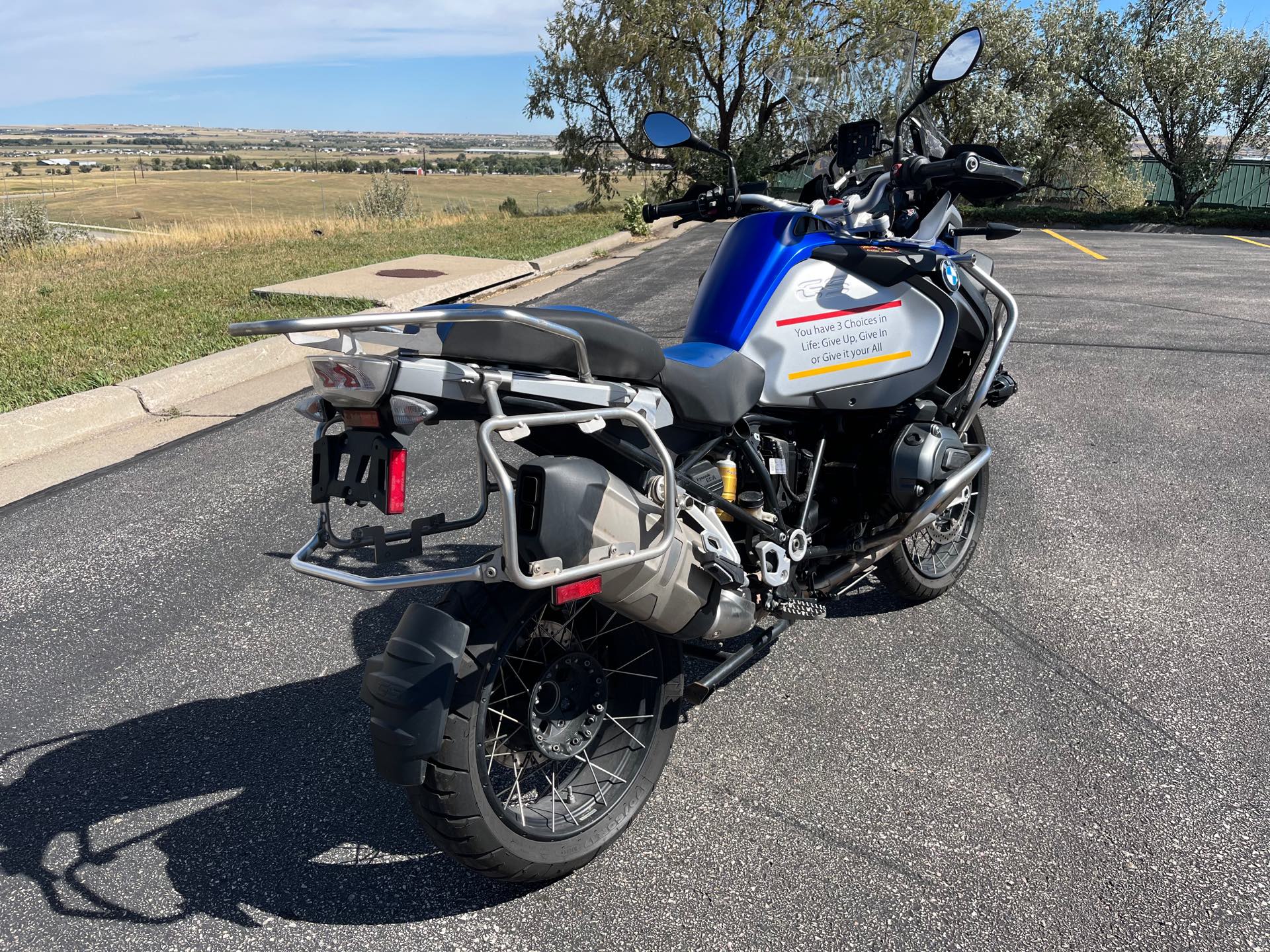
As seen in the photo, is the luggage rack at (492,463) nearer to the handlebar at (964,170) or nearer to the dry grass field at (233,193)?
the handlebar at (964,170)

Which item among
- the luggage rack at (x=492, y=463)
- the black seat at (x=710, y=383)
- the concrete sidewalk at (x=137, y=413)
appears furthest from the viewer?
the concrete sidewalk at (x=137, y=413)

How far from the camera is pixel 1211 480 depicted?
5.41 metres

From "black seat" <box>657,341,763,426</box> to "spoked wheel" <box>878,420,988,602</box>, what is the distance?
4.12 ft

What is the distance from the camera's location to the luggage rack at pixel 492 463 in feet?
6.53

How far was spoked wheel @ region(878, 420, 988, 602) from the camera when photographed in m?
3.89

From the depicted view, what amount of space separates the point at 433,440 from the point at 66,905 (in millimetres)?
3845

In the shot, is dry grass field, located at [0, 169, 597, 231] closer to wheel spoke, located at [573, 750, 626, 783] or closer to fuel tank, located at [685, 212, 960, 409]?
fuel tank, located at [685, 212, 960, 409]

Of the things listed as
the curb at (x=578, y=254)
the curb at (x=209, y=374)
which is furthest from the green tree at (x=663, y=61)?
the curb at (x=209, y=374)

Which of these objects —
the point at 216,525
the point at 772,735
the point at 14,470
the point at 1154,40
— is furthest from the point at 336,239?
the point at 1154,40

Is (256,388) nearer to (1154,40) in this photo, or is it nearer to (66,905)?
(66,905)

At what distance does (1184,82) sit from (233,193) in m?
41.4

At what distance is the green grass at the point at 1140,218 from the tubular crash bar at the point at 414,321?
862 inches

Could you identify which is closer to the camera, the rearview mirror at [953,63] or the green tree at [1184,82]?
the rearview mirror at [953,63]

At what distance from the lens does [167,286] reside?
35.8 feet
